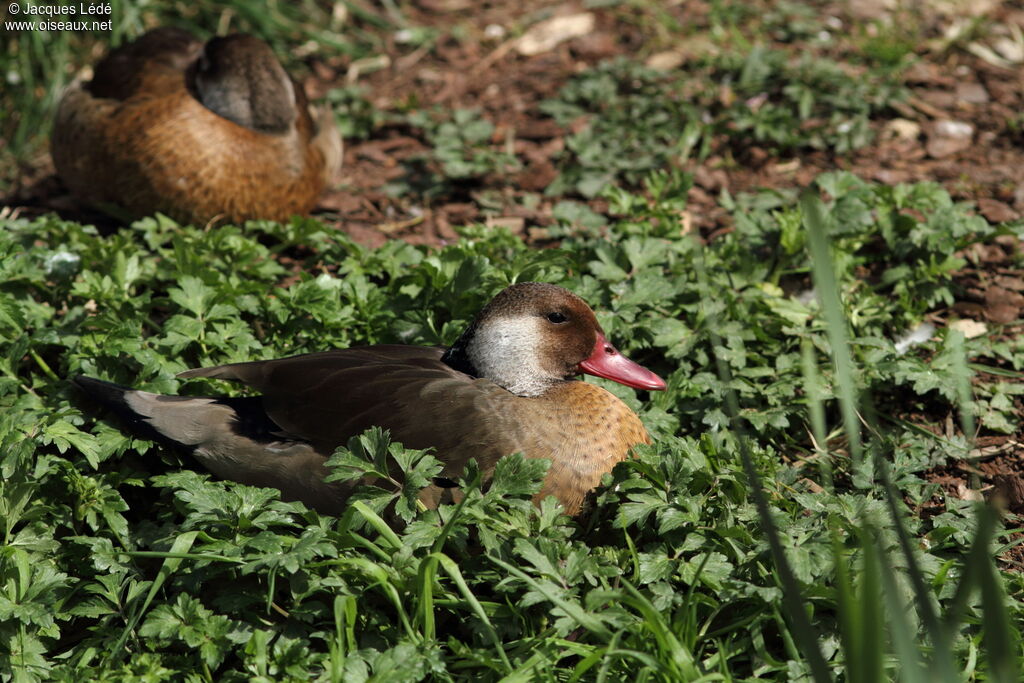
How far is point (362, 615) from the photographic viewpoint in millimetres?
2701

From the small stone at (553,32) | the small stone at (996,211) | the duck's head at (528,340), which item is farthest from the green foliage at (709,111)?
the duck's head at (528,340)

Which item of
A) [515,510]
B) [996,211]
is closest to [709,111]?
[996,211]

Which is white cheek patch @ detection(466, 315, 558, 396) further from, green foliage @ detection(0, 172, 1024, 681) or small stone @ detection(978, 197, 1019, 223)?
small stone @ detection(978, 197, 1019, 223)

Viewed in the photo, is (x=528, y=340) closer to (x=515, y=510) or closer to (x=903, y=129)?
(x=515, y=510)

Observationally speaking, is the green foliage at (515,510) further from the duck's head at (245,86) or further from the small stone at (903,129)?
the small stone at (903,129)

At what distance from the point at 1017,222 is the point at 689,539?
2287 millimetres

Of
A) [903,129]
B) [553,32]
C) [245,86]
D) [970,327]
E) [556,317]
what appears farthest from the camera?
[553,32]

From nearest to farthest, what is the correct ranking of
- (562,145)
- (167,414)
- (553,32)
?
(167,414) → (562,145) → (553,32)

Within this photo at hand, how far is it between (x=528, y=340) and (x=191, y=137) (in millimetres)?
2305

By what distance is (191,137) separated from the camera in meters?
4.78

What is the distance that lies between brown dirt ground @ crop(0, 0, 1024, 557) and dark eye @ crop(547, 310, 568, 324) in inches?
56.5

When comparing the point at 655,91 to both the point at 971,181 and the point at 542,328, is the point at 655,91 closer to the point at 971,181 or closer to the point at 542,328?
the point at 971,181

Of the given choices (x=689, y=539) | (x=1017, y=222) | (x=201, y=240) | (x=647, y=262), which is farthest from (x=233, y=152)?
(x=1017, y=222)

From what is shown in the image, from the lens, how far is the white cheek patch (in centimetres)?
330
